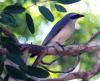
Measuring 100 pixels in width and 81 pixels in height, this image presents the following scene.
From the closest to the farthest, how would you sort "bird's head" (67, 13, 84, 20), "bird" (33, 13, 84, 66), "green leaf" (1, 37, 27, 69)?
1. "green leaf" (1, 37, 27, 69)
2. "bird" (33, 13, 84, 66)
3. "bird's head" (67, 13, 84, 20)

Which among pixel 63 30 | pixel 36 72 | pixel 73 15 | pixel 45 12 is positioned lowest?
pixel 63 30

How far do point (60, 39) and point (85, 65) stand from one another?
0.54 metres

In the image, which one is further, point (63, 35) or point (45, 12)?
point (63, 35)

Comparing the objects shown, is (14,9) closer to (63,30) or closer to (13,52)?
(13,52)

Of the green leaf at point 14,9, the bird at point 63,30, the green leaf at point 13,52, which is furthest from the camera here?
the bird at point 63,30

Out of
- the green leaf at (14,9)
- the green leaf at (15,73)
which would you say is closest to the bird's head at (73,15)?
the green leaf at (14,9)

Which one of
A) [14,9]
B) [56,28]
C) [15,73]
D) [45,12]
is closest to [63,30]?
[56,28]

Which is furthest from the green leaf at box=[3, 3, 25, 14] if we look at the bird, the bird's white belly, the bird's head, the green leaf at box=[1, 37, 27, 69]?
the bird's head

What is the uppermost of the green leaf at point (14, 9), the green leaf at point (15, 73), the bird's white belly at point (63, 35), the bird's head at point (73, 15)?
the green leaf at point (14, 9)

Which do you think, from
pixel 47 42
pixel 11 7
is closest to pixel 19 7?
pixel 11 7

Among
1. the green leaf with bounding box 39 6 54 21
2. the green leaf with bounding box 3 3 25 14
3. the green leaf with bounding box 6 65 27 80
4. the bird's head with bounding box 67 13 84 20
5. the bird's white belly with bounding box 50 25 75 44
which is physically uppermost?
the green leaf with bounding box 3 3 25 14

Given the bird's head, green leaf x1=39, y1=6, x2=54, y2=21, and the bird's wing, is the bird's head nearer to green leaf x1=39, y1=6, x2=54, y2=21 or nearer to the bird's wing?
the bird's wing

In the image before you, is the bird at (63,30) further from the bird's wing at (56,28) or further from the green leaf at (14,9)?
the green leaf at (14,9)

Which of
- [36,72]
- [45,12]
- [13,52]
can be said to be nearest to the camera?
[13,52]
